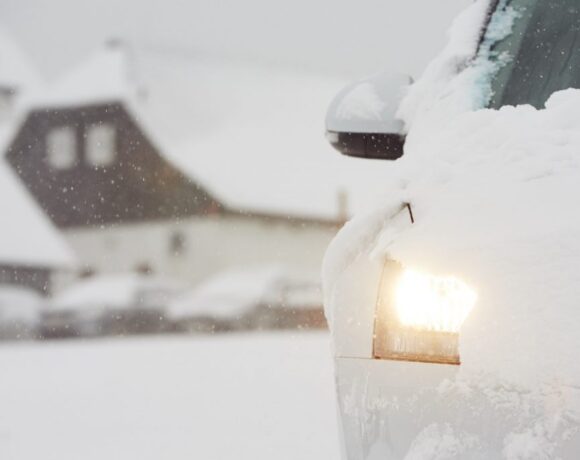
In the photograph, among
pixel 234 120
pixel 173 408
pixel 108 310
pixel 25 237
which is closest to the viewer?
pixel 173 408

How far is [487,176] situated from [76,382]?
8.13 meters

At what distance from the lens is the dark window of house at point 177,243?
145 ft

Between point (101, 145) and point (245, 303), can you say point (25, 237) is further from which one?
point (245, 303)

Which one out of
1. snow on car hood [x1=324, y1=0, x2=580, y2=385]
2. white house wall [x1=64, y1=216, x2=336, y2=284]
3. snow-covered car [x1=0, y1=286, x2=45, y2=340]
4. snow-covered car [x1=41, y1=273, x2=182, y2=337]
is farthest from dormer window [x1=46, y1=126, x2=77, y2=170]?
snow on car hood [x1=324, y1=0, x2=580, y2=385]

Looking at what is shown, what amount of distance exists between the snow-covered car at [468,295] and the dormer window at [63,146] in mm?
47353

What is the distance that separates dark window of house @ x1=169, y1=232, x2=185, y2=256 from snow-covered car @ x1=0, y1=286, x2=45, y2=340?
1774 centimetres

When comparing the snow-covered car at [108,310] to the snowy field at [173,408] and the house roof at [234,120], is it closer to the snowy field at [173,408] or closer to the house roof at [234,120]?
the snowy field at [173,408]

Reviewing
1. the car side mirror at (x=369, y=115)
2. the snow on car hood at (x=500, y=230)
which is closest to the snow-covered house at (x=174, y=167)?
the car side mirror at (x=369, y=115)

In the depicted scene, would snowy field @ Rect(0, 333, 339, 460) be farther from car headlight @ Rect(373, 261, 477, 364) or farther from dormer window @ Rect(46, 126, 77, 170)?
dormer window @ Rect(46, 126, 77, 170)

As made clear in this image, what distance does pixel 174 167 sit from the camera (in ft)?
149

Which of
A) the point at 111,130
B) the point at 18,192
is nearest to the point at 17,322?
the point at 18,192

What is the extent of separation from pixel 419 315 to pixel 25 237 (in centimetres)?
3653

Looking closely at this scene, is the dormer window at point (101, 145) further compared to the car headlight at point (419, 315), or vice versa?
the dormer window at point (101, 145)

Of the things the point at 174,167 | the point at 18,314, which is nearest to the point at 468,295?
the point at 18,314
